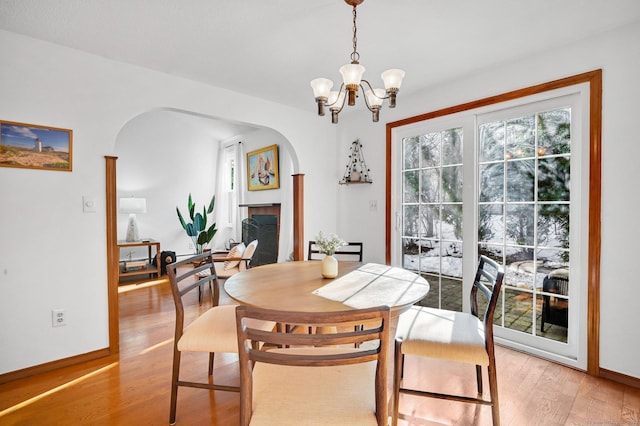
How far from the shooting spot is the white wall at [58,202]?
2.11 meters

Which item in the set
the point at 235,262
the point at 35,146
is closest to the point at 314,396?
the point at 35,146

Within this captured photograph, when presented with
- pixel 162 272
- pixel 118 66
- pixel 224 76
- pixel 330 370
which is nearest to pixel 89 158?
pixel 118 66

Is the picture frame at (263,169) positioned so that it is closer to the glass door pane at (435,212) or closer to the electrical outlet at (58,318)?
the glass door pane at (435,212)

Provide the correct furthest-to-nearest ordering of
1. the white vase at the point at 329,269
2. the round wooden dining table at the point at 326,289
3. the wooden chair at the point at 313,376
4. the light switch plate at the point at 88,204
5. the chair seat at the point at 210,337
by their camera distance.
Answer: the light switch plate at the point at 88,204 < the white vase at the point at 329,269 < the chair seat at the point at 210,337 < the round wooden dining table at the point at 326,289 < the wooden chair at the point at 313,376

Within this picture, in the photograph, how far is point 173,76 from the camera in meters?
2.77

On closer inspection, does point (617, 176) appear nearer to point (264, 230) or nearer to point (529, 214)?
point (529, 214)

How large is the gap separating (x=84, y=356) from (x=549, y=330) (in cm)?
364

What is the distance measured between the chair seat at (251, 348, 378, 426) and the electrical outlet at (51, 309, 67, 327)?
1944 millimetres

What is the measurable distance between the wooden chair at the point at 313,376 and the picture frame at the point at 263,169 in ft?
12.8

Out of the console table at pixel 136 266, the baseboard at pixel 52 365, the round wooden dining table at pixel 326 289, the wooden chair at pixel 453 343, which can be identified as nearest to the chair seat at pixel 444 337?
the wooden chair at pixel 453 343

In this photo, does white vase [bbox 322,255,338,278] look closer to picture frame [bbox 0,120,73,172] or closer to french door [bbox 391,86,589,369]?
french door [bbox 391,86,589,369]

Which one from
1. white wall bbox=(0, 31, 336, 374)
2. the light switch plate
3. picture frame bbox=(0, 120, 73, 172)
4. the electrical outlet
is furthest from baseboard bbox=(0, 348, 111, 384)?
picture frame bbox=(0, 120, 73, 172)

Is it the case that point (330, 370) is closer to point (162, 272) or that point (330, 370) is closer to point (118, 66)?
point (118, 66)

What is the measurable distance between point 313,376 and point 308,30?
6.79 feet
